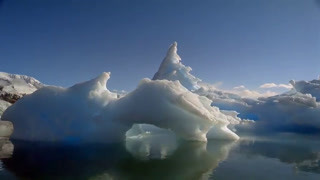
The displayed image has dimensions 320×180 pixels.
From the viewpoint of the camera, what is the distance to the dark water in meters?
13.9

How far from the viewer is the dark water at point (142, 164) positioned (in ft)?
45.6

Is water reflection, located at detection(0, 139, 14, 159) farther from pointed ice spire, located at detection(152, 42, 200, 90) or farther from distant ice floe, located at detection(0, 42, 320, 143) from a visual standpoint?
pointed ice spire, located at detection(152, 42, 200, 90)

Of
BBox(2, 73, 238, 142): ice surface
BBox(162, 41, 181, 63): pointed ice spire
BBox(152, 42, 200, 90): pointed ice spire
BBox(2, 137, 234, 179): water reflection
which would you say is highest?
BBox(162, 41, 181, 63): pointed ice spire

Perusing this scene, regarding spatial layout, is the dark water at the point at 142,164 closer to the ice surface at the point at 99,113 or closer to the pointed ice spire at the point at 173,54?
the ice surface at the point at 99,113

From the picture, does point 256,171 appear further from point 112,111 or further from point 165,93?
point 112,111

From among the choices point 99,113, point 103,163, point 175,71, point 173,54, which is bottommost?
point 103,163

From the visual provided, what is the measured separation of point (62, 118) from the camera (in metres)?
23.8

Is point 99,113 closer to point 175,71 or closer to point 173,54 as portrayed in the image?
point 175,71

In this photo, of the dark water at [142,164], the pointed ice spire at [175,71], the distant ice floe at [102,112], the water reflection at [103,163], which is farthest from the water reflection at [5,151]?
the pointed ice spire at [175,71]

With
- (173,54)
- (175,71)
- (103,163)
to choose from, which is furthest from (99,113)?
(173,54)

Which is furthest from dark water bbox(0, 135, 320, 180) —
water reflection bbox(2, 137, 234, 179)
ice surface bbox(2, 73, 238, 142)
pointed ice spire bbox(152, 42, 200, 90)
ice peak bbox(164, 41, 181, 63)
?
ice peak bbox(164, 41, 181, 63)

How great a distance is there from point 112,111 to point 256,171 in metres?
12.5

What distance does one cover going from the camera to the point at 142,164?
16.6 m

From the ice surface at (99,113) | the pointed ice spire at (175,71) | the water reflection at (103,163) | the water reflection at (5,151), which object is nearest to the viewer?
the water reflection at (103,163)
